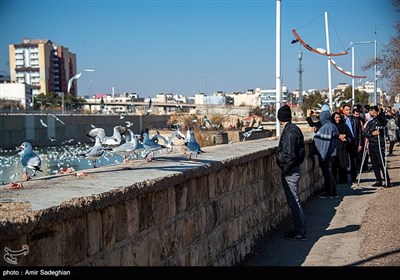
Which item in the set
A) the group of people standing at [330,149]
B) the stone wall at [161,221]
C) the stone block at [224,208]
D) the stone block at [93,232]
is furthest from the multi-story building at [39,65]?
the stone block at [93,232]

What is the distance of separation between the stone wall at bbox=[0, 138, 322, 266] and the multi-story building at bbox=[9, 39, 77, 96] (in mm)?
170238

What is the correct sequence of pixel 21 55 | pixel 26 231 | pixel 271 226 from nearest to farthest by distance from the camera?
pixel 26 231 < pixel 271 226 < pixel 21 55

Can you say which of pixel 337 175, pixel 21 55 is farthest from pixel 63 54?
pixel 337 175

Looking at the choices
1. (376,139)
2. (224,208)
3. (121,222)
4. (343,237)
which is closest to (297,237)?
(343,237)

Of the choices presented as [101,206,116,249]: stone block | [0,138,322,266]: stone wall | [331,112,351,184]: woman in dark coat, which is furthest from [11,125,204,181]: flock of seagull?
[331,112,351,184]: woman in dark coat

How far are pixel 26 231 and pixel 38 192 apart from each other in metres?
0.96

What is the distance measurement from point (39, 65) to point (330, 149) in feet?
572

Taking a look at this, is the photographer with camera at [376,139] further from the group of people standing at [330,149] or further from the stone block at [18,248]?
the stone block at [18,248]

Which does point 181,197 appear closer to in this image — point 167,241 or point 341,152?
point 167,241

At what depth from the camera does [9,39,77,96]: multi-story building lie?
178000mm

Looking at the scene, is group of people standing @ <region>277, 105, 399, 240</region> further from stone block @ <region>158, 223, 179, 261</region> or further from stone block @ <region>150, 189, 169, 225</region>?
stone block @ <region>150, 189, 169, 225</region>

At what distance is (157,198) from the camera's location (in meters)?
4.75

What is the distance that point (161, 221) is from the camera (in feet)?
15.8

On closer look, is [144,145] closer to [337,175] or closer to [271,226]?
[271,226]
